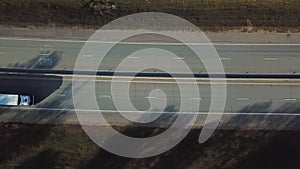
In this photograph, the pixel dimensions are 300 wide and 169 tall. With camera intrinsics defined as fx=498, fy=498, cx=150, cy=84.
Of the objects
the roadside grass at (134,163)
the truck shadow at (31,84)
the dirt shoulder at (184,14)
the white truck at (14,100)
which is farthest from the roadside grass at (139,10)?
the roadside grass at (134,163)

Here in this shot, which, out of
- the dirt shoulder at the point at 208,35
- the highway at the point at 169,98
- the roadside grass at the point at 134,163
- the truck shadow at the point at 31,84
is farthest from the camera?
the dirt shoulder at the point at 208,35

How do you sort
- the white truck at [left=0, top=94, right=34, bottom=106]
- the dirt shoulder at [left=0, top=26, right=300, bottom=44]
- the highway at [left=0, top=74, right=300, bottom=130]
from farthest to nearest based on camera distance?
the dirt shoulder at [left=0, top=26, right=300, bottom=44] → the highway at [left=0, top=74, right=300, bottom=130] → the white truck at [left=0, top=94, right=34, bottom=106]

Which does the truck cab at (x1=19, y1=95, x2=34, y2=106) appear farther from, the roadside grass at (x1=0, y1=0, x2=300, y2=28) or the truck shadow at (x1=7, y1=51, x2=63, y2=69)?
the roadside grass at (x1=0, y1=0, x2=300, y2=28)

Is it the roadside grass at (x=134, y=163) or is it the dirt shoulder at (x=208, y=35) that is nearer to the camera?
the roadside grass at (x=134, y=163)

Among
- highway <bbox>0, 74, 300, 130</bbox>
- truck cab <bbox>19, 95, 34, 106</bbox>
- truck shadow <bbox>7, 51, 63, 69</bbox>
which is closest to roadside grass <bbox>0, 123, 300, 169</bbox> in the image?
highway <bbox>0, 74, 300, 130</bbox>

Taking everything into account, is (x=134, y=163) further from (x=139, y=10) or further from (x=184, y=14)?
(x=184, y=14)

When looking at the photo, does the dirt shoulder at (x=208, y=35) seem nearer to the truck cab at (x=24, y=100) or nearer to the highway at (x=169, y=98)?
the highway at (x=169, y=98)
